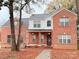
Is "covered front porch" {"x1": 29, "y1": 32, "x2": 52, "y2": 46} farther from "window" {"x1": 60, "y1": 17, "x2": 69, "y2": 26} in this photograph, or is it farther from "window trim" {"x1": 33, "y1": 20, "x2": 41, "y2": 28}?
"window" {"x1": 60, "y1": 17, "x2": 69, "y2": 26}

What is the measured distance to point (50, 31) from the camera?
53250mm

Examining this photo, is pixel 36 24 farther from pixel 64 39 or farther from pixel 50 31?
pixel 64 39

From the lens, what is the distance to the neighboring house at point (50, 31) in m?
47.4

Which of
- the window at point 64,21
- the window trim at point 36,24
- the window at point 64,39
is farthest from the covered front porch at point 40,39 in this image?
the window at point 64,21

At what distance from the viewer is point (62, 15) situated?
156 feet

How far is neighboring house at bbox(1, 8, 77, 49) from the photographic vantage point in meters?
47.4

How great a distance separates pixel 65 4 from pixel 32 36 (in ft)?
48.1

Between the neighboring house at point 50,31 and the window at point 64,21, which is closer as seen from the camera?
the neighboring house at point 50,31

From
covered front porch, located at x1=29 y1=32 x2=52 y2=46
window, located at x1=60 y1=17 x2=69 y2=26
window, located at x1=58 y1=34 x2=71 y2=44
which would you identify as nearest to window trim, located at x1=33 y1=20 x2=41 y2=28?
covered front porch, located at x1=29 y1=32 x2=52 y2=46

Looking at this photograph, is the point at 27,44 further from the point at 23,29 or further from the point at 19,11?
the point at 19,11

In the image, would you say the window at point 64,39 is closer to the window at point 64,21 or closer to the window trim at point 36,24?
the window at point 64,21

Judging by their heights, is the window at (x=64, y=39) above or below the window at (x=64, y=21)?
below

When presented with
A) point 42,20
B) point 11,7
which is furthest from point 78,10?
point 11,7

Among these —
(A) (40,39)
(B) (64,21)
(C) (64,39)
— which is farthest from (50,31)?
(C) (64,39)
